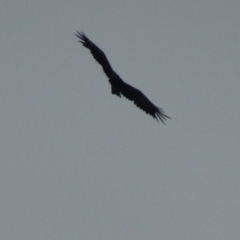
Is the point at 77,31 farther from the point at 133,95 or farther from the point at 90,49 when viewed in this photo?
the point at 133,95

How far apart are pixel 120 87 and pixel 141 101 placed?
1.20 metres

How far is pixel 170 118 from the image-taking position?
21141mm

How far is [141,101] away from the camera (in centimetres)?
2191

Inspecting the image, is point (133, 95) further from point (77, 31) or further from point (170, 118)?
point (77, 31)

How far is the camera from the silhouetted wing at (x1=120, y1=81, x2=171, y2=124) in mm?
21250

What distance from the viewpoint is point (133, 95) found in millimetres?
21578

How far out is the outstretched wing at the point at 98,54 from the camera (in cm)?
2083

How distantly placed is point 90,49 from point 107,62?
910 millimetres

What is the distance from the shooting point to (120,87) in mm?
21281

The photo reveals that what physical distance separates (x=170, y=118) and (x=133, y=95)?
1.79m

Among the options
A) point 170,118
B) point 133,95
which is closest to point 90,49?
point 133,95

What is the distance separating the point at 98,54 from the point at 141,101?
2715 millimetres

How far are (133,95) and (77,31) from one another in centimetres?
340

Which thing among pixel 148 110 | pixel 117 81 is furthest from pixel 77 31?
pixel 148 110
